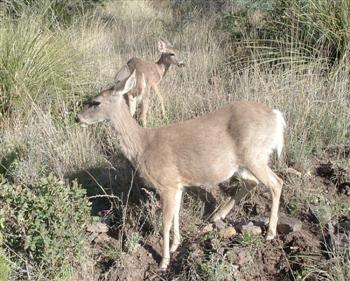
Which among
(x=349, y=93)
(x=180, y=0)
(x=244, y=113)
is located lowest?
(x=180, y=0)

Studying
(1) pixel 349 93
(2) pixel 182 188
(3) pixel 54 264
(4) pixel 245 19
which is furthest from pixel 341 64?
(3) pixel 54 264

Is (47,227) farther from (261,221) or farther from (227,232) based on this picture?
(261,221)

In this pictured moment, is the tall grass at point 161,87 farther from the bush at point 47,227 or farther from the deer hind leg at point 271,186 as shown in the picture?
the deer hind leg at point 271,186

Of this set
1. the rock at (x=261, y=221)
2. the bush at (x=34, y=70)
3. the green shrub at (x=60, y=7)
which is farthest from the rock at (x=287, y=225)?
the green shrub at (x=60, y=7)

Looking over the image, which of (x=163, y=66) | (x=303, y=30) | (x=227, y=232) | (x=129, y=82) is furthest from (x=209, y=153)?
(x=163, y=66)

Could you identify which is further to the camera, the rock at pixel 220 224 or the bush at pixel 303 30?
the bush at pixel 303 30

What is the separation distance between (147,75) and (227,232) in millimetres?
4147

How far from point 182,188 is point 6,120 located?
357 centimetres

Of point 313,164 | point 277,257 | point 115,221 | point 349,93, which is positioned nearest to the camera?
point 277,257

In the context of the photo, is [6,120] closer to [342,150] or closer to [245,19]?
[342,150]

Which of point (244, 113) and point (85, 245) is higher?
point (244, 113)

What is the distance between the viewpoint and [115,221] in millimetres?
5852

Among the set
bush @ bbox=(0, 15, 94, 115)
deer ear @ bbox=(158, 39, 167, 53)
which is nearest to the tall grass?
bush @ bbox=(0, 15, 94, 115)

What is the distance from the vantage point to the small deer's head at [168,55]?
976 centimetres
